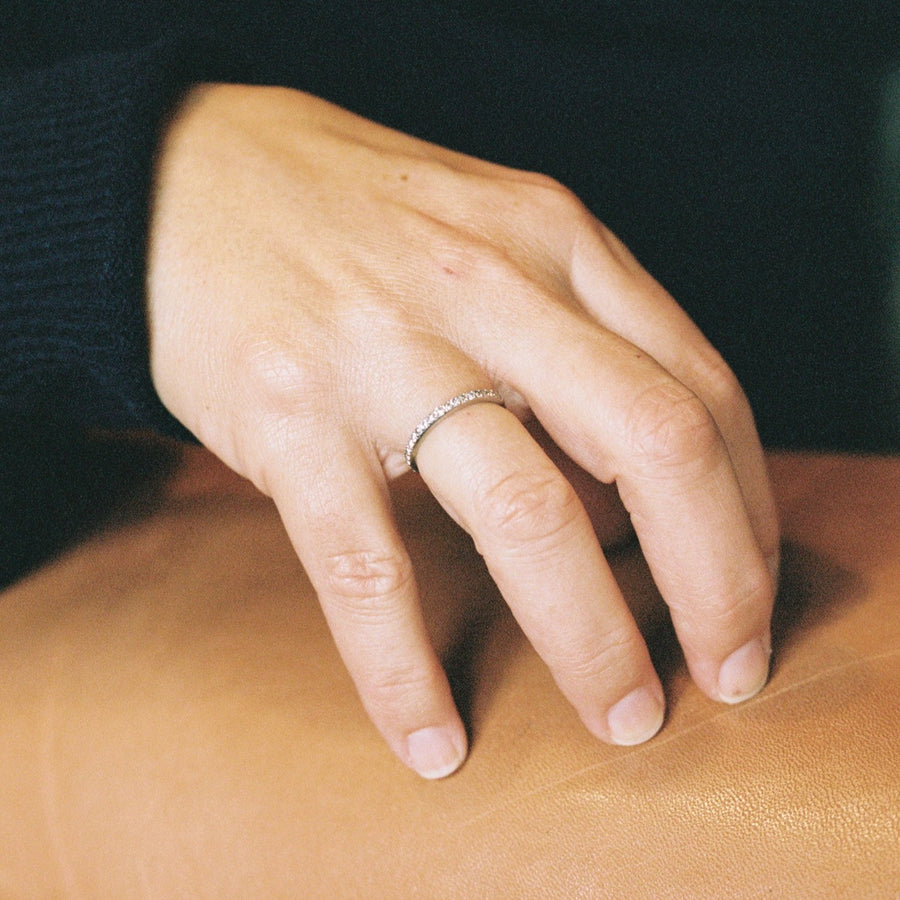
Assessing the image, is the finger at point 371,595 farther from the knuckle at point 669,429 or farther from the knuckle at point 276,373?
the knuckle at point 669,429

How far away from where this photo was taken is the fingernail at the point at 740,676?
462mm

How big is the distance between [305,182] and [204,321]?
13 cm

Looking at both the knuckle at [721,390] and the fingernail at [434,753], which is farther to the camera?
the knuckle at [721,390]

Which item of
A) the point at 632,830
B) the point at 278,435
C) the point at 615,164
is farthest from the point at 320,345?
the point at 615,164

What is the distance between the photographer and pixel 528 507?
1.52ft

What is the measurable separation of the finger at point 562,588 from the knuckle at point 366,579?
48 millimetres

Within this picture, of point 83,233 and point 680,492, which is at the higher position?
point 83,233

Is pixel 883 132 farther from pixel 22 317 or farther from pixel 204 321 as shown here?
pixel 22 317

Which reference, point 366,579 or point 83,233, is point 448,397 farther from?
point 83,233

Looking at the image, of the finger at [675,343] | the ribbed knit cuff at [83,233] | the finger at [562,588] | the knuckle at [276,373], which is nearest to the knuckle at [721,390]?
the finger at [675,343]

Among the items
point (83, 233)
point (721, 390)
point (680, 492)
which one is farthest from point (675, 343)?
point (83, 233)

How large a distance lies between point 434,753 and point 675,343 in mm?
304

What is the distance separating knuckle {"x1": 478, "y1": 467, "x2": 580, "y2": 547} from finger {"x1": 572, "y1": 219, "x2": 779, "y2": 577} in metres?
0.14

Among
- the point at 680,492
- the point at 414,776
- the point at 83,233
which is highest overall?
the point at 83,233
